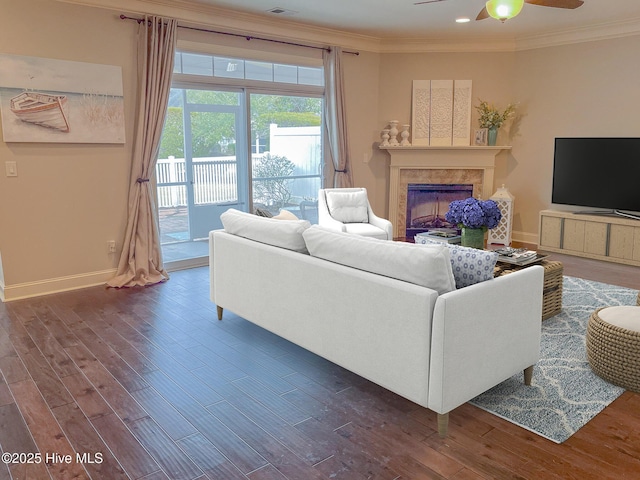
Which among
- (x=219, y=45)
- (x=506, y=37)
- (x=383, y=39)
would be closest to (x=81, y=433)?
(x=219, y=45)

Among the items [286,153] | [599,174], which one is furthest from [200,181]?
[599,174]

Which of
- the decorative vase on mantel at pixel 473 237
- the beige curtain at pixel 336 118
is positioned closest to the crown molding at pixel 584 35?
the beige curtain at pixel 336 118

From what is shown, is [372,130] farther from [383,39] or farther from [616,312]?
[616,312]

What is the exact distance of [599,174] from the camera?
640cm

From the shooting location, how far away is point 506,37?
279 inches

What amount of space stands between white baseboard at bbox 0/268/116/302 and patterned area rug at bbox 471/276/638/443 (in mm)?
3918

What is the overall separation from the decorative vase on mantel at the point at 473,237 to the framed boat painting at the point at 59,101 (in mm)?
3438

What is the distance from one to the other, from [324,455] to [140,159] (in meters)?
3.85

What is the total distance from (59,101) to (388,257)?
369 cm

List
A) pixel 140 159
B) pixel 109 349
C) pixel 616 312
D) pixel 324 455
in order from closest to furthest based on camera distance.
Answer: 1. pixel 324 455
2. pixel 616 312
3. pixel 109 349
4. pixel 140 159

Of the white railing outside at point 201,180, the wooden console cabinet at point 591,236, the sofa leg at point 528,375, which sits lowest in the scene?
the sofa leg at point 528,375

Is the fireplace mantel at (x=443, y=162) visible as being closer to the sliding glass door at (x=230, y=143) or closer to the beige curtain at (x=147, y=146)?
the sliding glass door at (x=230, y=143)

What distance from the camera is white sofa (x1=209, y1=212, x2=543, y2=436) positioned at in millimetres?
2494

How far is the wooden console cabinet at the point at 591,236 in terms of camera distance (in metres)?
5.98
